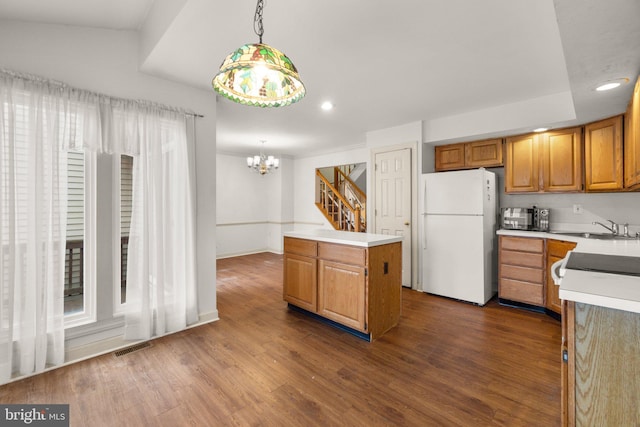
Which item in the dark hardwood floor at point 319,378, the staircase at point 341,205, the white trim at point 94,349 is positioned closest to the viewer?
the dark hardwood floor at point 319,378

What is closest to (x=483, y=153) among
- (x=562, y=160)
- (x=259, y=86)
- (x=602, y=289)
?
(x=562, y=160)

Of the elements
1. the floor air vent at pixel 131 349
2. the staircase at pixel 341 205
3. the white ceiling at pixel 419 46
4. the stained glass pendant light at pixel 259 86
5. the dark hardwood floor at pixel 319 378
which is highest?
the white ceiling at pixel 419 46

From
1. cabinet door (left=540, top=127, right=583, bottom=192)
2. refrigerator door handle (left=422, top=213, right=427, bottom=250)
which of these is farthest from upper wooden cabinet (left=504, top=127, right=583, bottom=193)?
refrigerator door handle (left=422, top=213, right=427, bottom=250)

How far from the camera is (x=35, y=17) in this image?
203 centimetres

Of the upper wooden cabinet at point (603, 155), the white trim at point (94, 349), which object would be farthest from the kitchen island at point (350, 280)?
the upper wooden cabinet at point (603, 155)

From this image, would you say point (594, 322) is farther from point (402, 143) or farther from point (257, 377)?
point (402, 143)

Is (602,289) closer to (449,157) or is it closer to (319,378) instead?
(319,378)

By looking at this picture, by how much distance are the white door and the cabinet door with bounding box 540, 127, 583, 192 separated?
1.60m

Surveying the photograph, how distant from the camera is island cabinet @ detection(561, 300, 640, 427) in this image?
976 millimetres

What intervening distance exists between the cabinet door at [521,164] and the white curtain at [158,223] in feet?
12.6

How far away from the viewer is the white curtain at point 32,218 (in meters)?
1.93

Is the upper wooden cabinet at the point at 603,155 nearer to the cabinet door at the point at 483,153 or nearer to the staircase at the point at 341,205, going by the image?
the cabinet door at the point at 483,153

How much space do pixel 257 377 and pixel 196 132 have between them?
2375mm

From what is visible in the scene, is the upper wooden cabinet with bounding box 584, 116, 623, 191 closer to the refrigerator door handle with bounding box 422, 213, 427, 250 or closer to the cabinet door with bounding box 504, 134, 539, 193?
the cabinet door with bounding box 504, 134, 539, 193
